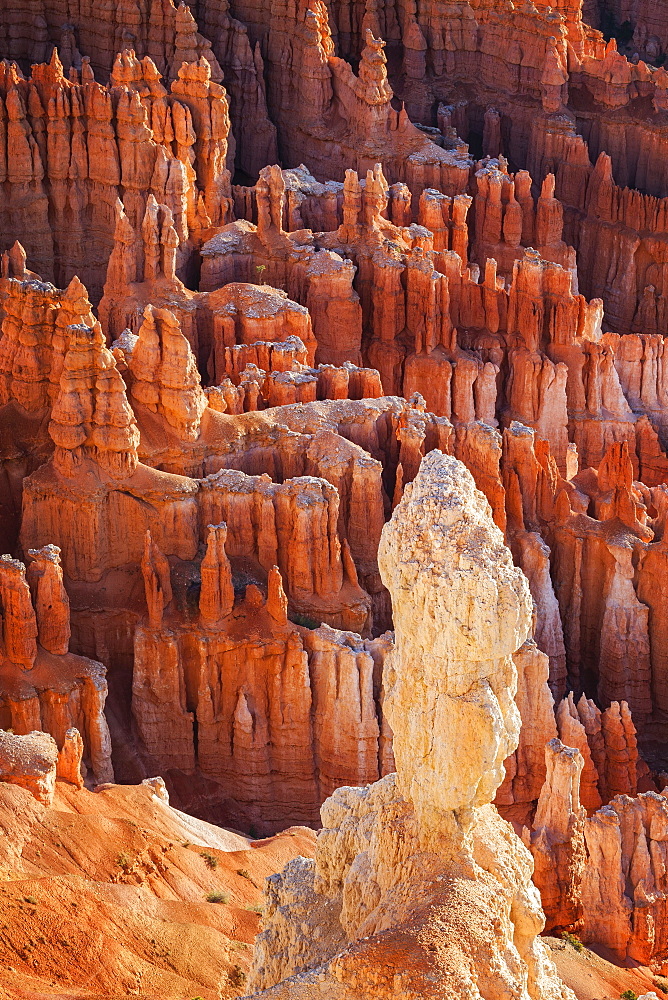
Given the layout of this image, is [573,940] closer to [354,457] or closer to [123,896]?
[123,896]

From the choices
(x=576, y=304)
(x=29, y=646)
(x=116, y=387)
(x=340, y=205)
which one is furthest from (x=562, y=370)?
(x=29, y=646)

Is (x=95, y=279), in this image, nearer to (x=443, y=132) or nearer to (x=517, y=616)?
(x=443, y=132)

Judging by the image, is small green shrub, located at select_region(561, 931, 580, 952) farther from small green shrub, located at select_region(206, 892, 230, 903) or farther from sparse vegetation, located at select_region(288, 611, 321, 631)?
sparse vegetation, located at select_region(288, 611, 321, 631)

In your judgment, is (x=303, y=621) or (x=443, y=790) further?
(x=303, y=621)

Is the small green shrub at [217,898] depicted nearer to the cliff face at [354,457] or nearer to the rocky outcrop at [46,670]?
the cliff face at [354,457]

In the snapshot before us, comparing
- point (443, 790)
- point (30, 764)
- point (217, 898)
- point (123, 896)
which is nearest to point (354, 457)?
point (30, 764)

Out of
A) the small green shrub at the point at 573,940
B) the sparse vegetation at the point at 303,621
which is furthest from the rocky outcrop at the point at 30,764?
the small green shrub at the point at 573,940

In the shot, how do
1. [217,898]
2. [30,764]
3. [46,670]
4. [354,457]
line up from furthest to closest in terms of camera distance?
[354,457]
[46,670]
[30,764]
[217,898]
